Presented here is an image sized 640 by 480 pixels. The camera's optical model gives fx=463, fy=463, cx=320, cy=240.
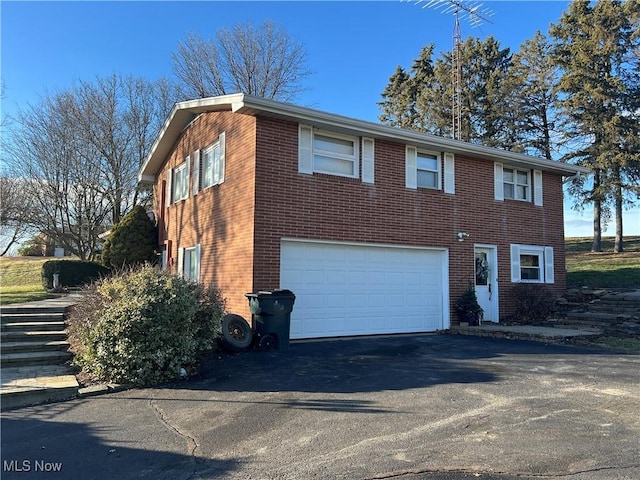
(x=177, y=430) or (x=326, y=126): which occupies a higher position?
(x=326, y=126)

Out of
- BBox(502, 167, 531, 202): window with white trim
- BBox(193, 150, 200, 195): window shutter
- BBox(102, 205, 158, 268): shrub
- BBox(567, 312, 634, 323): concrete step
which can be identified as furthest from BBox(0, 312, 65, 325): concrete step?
BBox(567, 312, 634, 323): concrete step

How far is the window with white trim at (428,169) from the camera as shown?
1259 cm

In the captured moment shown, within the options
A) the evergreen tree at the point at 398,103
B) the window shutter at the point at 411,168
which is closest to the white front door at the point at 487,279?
the window shutter at the point at 411,168

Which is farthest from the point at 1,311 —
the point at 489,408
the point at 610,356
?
the point at 610,356

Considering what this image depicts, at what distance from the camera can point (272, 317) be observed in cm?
928

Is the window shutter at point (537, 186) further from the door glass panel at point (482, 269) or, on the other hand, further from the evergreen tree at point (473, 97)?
the evergreen tree at point (473, 97)

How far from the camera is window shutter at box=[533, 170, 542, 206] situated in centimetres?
1477

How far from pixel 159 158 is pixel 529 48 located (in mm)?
23832

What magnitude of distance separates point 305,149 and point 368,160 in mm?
1772

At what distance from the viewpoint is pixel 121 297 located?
7199 millimetres

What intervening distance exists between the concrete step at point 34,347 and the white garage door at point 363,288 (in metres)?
4.40

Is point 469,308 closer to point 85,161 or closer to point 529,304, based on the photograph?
point 529,304

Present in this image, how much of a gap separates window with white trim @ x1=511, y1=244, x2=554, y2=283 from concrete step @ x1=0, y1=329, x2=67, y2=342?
11.9 metres

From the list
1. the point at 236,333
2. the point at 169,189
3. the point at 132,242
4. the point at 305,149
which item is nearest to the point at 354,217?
the point at 305,149
